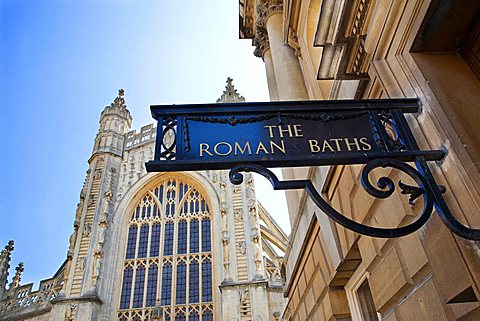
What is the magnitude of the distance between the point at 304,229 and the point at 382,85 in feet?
8.53

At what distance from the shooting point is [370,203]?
292 cm

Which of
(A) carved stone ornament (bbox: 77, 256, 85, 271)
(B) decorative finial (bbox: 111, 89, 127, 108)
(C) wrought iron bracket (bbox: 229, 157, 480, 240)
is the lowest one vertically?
(C) wrought iron bracket (bbox: 229, 157, 480, 240)

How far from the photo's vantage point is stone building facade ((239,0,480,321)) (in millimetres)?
1930

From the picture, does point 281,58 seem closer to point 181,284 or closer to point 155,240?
point 181,284

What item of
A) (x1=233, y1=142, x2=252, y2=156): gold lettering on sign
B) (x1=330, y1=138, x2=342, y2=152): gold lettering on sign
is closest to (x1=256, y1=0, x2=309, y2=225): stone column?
(x1=330, y1=138, x2=342, y2=152): gold lettering on sign

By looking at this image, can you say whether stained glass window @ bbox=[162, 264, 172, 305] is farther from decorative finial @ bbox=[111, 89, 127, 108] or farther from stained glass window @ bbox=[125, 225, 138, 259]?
decorative finial @ bbox=[111, 89, 127, 108]

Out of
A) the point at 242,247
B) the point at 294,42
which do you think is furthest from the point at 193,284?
the point at 294,42

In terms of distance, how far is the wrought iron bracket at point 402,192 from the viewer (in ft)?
5.61

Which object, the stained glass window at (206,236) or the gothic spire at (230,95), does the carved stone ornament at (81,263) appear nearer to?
the stained glass window at (206,236)

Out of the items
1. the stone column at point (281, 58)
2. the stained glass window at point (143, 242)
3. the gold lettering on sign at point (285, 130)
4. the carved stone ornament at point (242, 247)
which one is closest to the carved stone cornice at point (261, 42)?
the stone column at point (281, 58)

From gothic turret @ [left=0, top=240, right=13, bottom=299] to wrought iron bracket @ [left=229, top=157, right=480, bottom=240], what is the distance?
2367cm

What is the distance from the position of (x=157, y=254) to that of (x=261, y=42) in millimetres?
14612

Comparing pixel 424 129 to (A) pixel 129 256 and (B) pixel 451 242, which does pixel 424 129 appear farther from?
(A) pixel 129 256

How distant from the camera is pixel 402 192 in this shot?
1.90 meters
